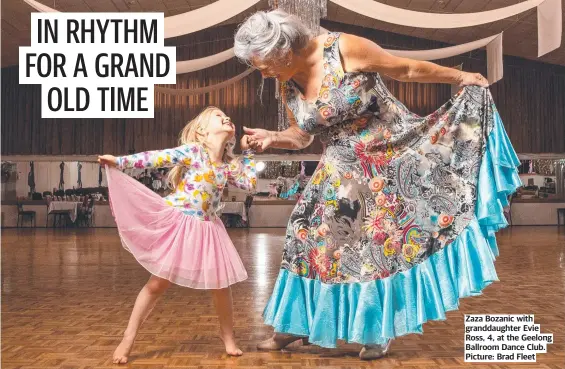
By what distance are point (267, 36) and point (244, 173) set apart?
67 cm

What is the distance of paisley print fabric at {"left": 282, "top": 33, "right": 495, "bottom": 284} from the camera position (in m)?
2.58

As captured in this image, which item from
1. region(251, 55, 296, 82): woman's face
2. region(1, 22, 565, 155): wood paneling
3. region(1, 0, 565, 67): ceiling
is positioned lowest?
region(251, 55, 296, 82): woman's face

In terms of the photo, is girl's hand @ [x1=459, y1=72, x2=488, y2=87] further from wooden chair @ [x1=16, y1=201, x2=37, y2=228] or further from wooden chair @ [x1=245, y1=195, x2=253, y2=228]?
wooden chair @ [x1=16, y1=201, x2=37, y2=228]

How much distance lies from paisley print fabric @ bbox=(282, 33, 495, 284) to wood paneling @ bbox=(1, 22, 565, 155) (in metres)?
13.5

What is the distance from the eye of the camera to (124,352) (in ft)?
8.63

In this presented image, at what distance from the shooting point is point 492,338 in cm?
252

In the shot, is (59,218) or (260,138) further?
(59,218)

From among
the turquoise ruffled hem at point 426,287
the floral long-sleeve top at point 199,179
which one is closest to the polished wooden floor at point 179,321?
the turquoise ruffled hem at point 426,287

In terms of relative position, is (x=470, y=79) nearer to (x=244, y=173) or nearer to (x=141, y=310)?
(x=244, y=173)

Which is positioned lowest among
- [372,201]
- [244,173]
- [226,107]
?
[372,201]

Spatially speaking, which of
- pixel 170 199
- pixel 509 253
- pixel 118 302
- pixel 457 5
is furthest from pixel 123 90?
pixel 457 5

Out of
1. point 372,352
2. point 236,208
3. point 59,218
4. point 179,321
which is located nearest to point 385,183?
point 372,352

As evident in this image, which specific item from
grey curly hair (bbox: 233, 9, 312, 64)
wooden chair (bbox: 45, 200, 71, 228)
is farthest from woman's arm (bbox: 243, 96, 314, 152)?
wooden chair (bbox: 45, 200, 71, 228)

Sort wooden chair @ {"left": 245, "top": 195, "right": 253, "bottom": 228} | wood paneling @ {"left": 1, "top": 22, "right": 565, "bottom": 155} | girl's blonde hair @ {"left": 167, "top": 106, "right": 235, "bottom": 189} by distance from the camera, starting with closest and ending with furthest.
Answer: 1. girl's blonde hair @ {"left": 167, "top": 106, "right": 235, "bottom": 189}
2. wooden chair @ {"left": 245, "top": 195, "right": 253, "bottom": 228}
3. wood paneling @ {"left": 1, "top": 22, "right": 565, "bottom": 155}
